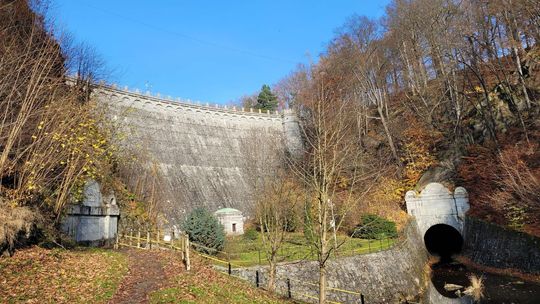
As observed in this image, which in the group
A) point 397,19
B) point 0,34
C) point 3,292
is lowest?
point 3,292

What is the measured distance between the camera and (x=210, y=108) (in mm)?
44250

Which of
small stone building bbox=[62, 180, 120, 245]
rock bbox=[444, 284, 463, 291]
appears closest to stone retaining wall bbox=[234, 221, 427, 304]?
rock bbox=[444, 284, 463, 291]

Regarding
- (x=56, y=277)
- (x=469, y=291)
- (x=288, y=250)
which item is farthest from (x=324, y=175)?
(x=469, y=291)

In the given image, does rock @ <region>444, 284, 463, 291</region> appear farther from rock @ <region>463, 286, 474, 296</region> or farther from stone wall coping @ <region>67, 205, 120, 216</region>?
stone wall coping @ <region>67, 205, 120, 216</region>

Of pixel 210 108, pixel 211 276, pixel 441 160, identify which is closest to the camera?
pixel 211 276

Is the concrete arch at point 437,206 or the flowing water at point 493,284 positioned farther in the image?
the concrete arch at point 437,206

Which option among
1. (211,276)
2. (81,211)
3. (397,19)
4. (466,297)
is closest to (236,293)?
(211,276)

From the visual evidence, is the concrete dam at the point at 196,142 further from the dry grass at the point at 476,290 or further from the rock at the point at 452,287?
the dry grass at the point at 476,290

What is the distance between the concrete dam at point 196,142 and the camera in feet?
109

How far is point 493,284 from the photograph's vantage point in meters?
20.0

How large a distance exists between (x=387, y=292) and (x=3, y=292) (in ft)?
53.4

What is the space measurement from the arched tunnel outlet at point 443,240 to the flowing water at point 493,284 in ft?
9.28

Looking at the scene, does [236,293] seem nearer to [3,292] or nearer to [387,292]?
[3,292]

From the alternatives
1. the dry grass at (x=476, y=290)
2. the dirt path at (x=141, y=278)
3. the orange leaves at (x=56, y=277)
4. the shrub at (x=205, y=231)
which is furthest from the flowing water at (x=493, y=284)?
the orange leaves at (x=56, y=277)
